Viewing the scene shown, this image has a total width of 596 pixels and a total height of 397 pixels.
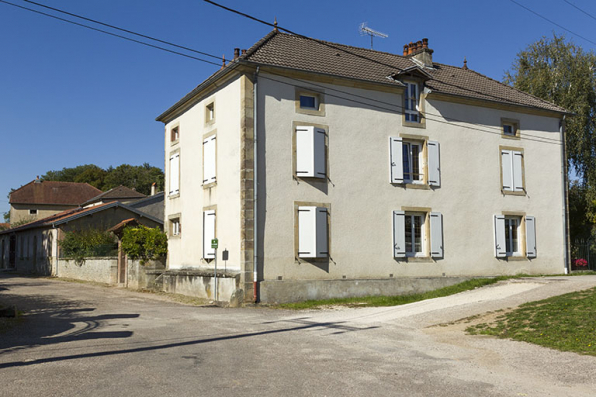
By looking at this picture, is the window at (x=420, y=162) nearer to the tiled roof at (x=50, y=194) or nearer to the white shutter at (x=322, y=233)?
the white shutter at (x=322, y=233)

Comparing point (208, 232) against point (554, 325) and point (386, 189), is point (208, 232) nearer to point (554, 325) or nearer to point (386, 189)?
point (386, 189)

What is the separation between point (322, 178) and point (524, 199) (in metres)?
9.13

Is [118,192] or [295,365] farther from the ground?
[118,192]

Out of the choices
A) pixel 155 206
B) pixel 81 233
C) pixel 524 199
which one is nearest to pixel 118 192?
pixel 155 206

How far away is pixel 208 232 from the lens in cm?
1853

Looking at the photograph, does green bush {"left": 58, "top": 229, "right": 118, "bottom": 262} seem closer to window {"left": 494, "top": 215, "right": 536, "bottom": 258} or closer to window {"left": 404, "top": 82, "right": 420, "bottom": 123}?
window {"left": 404, "top": 82, "right": 420, "bottom": 123}

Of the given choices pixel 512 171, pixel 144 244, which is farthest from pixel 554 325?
pixel 144 244

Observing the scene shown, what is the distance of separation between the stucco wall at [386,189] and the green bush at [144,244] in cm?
714

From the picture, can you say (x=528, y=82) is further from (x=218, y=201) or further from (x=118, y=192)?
(x=118, y=192)

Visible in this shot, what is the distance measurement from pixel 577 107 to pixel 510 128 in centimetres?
1010

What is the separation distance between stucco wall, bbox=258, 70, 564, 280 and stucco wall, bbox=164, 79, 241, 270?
0.93 meters

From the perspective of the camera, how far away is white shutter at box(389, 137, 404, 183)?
18969 millimetres

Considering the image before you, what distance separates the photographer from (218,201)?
1817cm

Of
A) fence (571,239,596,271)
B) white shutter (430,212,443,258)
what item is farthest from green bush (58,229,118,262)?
fence (571,239,596,271)
